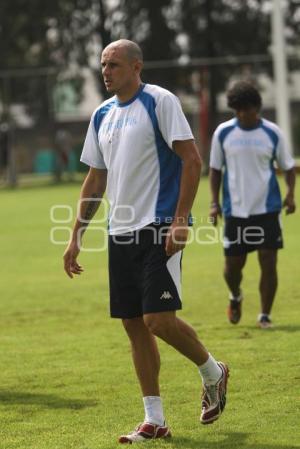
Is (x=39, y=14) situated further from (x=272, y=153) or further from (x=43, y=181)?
(x=272, y=153)

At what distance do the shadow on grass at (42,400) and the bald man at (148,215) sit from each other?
0.99 m

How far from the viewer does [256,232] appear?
10.8 metres

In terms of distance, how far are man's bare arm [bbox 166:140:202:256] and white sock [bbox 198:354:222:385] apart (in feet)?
2.53

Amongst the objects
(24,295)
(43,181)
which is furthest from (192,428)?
(43,181)

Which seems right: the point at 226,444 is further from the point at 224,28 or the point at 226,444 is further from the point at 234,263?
the point at 224,28

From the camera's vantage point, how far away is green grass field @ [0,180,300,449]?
22.3 ft

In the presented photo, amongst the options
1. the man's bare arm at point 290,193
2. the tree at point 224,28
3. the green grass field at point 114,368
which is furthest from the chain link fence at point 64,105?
the man's bare arm at point 290,193

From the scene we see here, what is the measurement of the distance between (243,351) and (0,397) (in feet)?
7.53

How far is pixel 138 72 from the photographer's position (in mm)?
6758

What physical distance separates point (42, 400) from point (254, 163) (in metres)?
3.84

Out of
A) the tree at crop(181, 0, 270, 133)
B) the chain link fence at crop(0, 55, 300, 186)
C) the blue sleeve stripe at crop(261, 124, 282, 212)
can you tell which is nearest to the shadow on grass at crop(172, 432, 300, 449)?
the blue sleeve stripe at crop(261, 124, 282, 212)

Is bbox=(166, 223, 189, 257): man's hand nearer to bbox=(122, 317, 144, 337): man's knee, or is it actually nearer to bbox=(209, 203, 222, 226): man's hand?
bbox=(122, 317, 144, 337): man's knee

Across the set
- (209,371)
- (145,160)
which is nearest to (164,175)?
(145,160)

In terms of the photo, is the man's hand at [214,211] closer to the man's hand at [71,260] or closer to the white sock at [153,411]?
the man's hand at [71,260]
